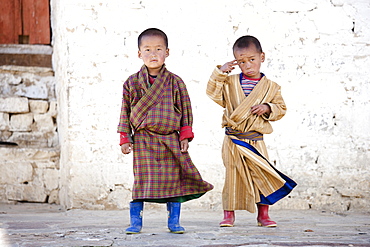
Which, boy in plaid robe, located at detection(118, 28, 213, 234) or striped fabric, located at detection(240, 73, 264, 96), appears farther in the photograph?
striped fabric, located at detection(240, 73, 264, 96)

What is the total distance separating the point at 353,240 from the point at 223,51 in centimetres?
215

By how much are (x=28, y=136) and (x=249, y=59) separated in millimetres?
2604

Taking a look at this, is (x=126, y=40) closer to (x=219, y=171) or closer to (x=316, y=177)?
(x=219, y=171)

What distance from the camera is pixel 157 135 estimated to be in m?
3.32

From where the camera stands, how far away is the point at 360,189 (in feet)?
15.3

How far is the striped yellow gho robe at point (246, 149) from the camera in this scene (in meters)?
3.60

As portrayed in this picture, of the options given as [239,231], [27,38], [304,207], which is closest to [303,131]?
[304,207]

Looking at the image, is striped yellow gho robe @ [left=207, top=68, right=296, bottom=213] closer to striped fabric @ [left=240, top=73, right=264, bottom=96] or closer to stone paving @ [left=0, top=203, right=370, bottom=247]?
striped fabric @ [left=240, top=73, right=264, bottom=96]

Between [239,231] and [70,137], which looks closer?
[239,231]

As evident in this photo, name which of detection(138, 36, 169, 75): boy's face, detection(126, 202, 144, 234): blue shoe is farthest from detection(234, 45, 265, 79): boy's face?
detection(126, 202, 144, 234): blue shoe

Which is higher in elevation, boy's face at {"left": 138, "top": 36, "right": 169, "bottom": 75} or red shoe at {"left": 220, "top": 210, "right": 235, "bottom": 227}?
boy's face at {"left": 138, "top": 36, "right": 169, "bottom": 75}

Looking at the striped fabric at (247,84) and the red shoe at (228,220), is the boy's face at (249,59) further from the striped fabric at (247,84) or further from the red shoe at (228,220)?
the red shoe at (228,220)

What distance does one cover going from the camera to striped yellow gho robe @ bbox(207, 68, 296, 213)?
3.60 m

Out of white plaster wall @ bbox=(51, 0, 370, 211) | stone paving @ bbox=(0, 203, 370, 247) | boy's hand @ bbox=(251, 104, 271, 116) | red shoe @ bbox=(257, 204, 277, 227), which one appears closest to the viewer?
stone paving @ bbox=(0, 203, 370, 247)
